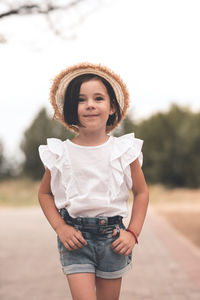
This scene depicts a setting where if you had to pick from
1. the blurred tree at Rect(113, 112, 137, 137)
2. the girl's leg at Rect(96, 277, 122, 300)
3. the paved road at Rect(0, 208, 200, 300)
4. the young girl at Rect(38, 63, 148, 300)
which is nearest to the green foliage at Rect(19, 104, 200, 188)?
the blurred tree at Rect(113, 112, 137, 137)

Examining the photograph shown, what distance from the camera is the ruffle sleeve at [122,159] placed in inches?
105

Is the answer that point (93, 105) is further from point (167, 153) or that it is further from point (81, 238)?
point (167, 153)

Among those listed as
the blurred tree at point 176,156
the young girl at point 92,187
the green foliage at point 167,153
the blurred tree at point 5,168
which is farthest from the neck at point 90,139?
the blurred tree at point 5,168

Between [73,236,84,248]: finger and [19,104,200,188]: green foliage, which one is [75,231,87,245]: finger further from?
[19,104,200,188]: green foliage

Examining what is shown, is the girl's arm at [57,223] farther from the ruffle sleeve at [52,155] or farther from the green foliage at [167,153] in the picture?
the green foliage at [167,153]

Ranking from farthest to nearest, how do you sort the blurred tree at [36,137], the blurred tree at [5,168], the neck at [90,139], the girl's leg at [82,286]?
the blurred tree at [5,168] < the blurred tree at [36,137] < the neck at [90,139] < the girl's leg at [82,286]

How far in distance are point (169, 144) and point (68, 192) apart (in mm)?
30385

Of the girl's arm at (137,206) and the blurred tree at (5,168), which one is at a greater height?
the girl's arm at (137,206)

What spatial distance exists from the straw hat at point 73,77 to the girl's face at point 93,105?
8cm

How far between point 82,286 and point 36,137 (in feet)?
97.8

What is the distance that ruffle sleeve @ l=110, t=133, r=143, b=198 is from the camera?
8.75 feet

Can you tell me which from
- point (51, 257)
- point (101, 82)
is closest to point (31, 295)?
point (51, 257)

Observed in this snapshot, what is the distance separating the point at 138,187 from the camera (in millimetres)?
2773

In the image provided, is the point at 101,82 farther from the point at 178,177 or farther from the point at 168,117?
the point at 168,117
